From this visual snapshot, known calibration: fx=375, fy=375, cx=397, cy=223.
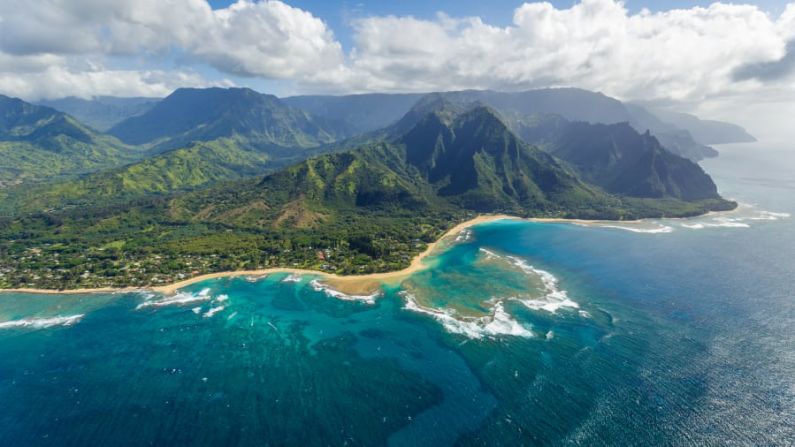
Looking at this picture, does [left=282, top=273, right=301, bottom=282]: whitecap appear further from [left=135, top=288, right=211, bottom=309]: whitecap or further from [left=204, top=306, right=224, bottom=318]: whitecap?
[left=204, top=306, right=224, bottom=318]: whitecap

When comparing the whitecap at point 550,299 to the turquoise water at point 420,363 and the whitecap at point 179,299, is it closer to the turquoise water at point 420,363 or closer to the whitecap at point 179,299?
the turquoise water at point 420,363

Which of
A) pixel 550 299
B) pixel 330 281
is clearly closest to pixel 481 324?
pixel 550 299

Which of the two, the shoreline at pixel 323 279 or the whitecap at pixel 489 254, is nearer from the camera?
the shoreline at pixel 323 279

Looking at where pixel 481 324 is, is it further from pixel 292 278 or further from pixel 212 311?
pixel 212 311

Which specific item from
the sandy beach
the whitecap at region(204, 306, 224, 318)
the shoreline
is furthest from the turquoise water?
the sandy beach

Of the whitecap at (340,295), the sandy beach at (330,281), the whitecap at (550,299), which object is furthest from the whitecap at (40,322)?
the whitecap at (550,299)

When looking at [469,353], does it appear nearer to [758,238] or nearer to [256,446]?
[256,446]
